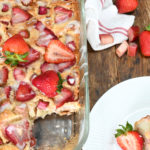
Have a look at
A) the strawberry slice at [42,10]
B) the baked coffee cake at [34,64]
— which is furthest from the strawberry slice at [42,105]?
the strawberry slice at [42,10]

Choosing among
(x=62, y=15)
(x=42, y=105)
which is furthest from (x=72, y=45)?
(x=42, y=105)

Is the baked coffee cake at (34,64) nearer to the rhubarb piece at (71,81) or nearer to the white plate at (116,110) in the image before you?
the rhubarb piece at (71,81)

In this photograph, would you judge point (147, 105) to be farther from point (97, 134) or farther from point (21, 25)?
point (21, 25)

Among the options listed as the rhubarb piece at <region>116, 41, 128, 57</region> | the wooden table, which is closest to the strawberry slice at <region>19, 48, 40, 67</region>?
the wooden table

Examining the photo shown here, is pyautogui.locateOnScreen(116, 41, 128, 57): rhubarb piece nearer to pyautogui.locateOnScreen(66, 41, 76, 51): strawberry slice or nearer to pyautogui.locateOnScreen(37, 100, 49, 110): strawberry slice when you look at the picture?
pyautogui.locateOnScreen(66, 41, 76, 51): strawberry slice

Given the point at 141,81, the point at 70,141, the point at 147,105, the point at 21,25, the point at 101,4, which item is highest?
the point at 101,4

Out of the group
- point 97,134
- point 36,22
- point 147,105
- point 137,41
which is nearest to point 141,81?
point 147,105
